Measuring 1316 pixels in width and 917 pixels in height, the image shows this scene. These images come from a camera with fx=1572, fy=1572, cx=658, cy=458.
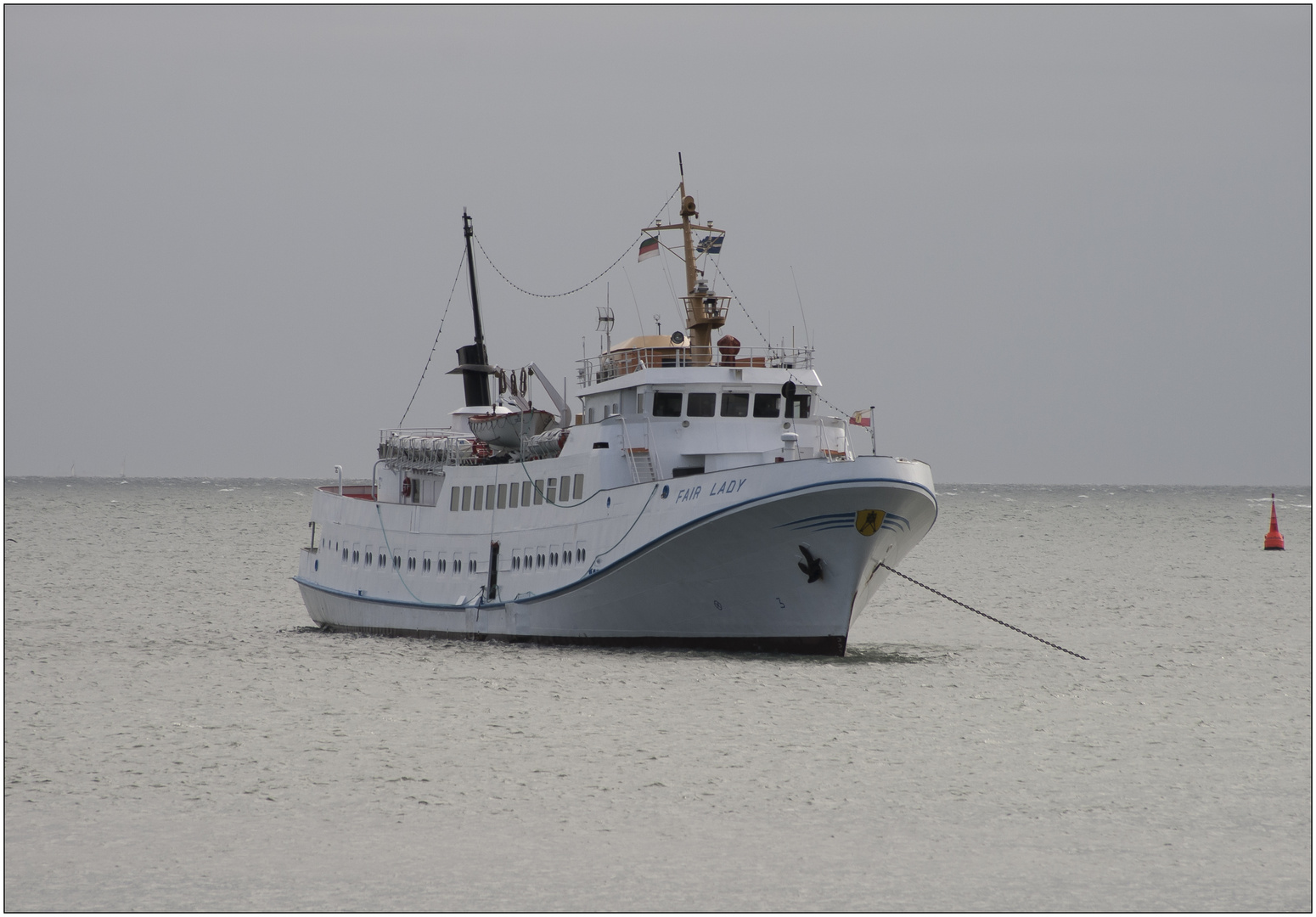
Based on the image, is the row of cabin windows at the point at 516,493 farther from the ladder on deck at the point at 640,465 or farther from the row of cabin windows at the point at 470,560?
the ladder on deck at the point at 640,465

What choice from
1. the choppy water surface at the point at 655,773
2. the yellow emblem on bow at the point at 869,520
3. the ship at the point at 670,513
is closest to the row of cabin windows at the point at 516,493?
the ship at the point at 670,513

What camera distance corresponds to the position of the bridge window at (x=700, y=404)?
29281 mm

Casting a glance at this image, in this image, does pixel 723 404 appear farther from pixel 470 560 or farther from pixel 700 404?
pixel 470 560

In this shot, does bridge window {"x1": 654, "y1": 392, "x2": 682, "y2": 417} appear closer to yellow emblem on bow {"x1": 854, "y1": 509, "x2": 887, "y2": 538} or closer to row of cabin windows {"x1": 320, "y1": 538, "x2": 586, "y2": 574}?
row of cabin windows {"x1": 320, "y1": 538, "x2": 586, "y2": 574}

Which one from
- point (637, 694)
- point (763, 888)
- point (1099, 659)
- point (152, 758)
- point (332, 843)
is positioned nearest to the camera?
point (763, 888)

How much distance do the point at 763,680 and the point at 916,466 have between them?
5362 millimetres

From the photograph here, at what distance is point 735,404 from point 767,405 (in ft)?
2.20

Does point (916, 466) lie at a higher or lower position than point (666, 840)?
higher

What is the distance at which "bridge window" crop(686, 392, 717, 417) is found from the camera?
96.1 feet

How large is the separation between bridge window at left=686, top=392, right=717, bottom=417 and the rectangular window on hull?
9.0 inches

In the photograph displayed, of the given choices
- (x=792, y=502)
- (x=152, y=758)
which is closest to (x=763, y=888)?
(x=152, y=758)

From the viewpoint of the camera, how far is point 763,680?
81.7 ft

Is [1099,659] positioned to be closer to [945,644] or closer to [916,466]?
[945,644]

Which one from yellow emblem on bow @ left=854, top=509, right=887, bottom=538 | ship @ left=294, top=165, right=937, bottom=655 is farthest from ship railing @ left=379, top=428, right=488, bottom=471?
yellow emblem on bow @ left=854, top=509, right=887, bottom=538
